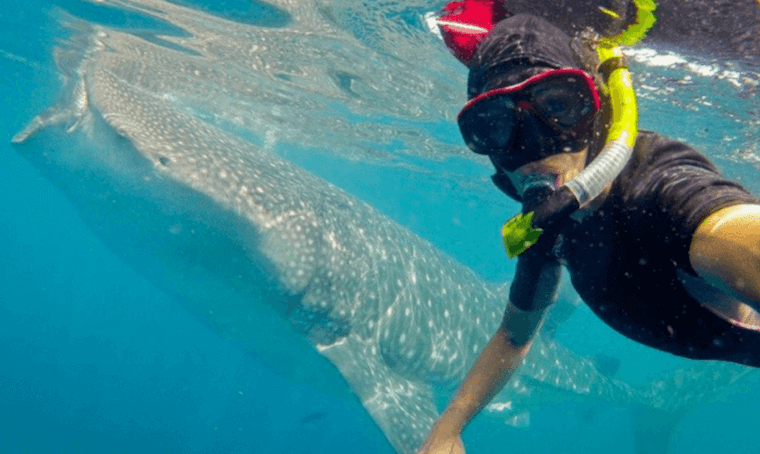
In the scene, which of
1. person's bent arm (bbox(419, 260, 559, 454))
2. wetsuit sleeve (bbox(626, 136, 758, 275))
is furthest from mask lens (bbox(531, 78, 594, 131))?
person's bent arm (bbox(419, 260, 559, 454))

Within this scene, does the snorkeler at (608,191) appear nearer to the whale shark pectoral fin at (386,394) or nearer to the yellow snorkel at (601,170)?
the yellow snorkel at (601,170)

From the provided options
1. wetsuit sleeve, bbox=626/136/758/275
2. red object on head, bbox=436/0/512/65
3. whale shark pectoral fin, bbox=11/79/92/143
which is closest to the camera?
wetsuit sleeve, bbox=626/136/758/275

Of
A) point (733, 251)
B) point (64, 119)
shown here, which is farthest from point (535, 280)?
point (64, 119)

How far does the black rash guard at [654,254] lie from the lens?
5.24 feet

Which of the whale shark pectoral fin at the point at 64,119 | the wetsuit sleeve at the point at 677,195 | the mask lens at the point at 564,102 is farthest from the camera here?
the whale shark pectoral fin at the point at 64,119

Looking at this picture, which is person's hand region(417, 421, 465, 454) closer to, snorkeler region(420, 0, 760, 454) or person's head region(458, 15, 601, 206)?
snorkeler region(420, 0, 760, 454)

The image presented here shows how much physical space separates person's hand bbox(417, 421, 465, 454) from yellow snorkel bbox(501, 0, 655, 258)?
4.29 feet

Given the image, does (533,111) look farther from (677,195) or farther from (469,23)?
(469,23)

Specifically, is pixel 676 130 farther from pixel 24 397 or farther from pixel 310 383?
pixel 24 397

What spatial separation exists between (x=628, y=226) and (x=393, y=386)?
15.2 ft

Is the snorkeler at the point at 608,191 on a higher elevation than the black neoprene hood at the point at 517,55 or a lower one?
lower

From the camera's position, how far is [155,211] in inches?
218

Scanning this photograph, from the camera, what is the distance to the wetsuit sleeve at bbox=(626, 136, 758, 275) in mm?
1433

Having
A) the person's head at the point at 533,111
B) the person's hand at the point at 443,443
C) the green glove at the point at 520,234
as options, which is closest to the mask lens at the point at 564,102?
the person's head at the point at 533,111
